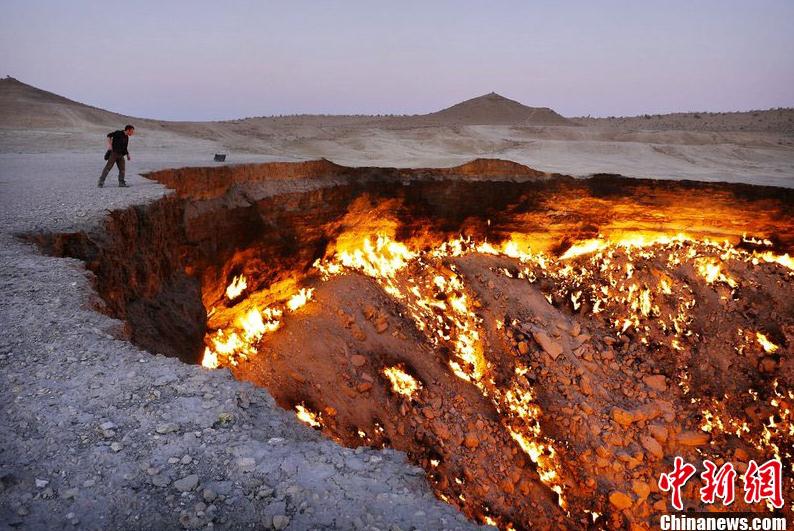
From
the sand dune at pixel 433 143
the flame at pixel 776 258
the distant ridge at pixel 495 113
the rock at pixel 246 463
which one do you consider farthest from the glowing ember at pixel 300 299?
the distant ridge at pixel 495 113

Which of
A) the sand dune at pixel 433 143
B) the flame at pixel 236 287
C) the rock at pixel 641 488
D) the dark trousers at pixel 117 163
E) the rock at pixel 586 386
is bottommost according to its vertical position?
the rock at pixel 641 488

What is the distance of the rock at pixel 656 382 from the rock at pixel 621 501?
2.23 metres

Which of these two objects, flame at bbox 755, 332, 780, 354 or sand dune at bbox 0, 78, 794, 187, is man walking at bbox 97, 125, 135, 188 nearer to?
sand dune at bbox 0, 78, 794, 187

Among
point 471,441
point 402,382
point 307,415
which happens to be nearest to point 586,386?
point 471,441

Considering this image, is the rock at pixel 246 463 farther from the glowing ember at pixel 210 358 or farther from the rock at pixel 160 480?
the glowing ember at pixel 210 358

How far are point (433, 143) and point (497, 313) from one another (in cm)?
1422

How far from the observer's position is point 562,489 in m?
7.76

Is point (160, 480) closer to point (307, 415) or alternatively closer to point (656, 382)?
point (307, 415)

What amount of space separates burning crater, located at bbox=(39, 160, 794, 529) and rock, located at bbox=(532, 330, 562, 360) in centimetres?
4

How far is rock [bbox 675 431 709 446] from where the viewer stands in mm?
8055

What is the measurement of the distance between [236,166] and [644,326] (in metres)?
8.71

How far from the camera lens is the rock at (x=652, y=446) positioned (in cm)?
783

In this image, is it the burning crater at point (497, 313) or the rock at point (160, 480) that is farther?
the burning crater at point (497, 313)

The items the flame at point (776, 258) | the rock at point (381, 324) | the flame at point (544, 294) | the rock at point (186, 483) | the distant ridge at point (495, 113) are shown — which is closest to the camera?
the rock at point (186, 483)
